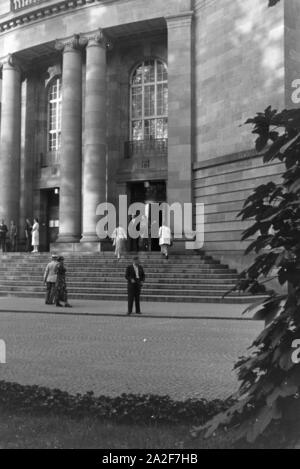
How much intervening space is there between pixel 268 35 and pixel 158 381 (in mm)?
20875

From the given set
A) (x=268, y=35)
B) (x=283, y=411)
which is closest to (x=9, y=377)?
(x=283, y=411)

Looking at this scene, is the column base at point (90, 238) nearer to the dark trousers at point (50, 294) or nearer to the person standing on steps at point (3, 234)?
the person standing on steps at point (3, 234)

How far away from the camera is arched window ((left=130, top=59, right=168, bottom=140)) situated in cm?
3359

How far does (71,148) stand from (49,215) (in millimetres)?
7096

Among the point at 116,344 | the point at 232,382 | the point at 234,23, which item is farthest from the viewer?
the point at 234,23

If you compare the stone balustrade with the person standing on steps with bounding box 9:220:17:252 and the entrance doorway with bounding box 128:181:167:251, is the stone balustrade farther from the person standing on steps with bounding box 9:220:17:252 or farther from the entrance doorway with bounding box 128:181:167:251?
the person standing on steps with bounding box 9:220:17:252

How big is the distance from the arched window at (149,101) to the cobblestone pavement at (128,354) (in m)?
20.1

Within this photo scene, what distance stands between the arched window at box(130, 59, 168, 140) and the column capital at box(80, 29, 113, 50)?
326 centimetres

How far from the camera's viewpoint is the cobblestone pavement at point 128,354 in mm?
7551

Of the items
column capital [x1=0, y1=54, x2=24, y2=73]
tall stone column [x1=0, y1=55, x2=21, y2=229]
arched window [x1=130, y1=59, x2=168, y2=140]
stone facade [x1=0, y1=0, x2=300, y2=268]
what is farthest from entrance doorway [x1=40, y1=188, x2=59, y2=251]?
column capital [x1=0, y1=54, x2=24, y2=73]

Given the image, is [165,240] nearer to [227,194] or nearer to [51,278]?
[227,194]

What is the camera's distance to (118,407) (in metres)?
5.59

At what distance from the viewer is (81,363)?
908cm
